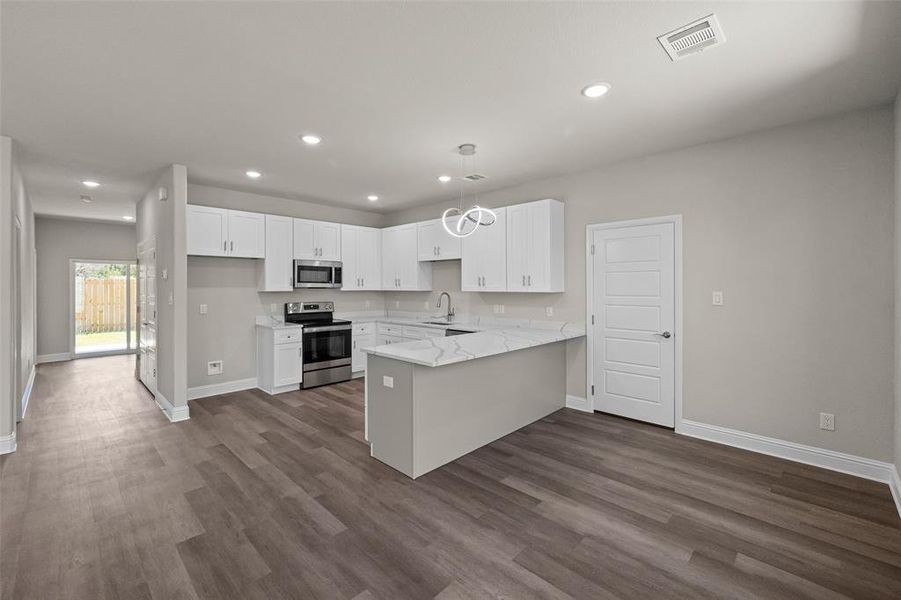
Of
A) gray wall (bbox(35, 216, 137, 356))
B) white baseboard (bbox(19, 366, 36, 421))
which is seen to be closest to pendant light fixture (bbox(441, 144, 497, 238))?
white baseboard (bbox(19, 366, 36, 421))

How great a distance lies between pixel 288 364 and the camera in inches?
213

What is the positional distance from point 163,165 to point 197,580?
411cm

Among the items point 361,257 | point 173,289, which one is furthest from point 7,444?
point 361,257

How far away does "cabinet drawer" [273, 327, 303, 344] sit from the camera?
5316mm

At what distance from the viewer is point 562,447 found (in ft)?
11.9

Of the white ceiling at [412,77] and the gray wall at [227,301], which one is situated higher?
the white ceiling at [412,77]

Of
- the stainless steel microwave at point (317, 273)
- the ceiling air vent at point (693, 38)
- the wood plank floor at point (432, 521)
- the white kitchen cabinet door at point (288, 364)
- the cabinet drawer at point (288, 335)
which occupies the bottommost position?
the wood plank floor at point (432, 521)

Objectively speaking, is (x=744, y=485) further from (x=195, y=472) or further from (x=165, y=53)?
(x=165, y=53)

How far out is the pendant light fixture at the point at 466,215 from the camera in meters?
3.80

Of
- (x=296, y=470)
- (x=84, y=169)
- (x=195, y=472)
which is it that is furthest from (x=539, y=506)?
(x=84, y=169)

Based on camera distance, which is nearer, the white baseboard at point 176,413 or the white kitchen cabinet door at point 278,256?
the white baseboard at point 176,413

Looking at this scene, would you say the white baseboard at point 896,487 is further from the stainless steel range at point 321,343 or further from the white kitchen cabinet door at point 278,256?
the white kitchen cabinet door at point 278,256

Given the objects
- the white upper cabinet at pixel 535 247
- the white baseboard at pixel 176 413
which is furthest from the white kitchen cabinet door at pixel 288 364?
the white upper cabinet at pixel 535 247

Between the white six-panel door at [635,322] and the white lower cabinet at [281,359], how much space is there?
3778 mm
